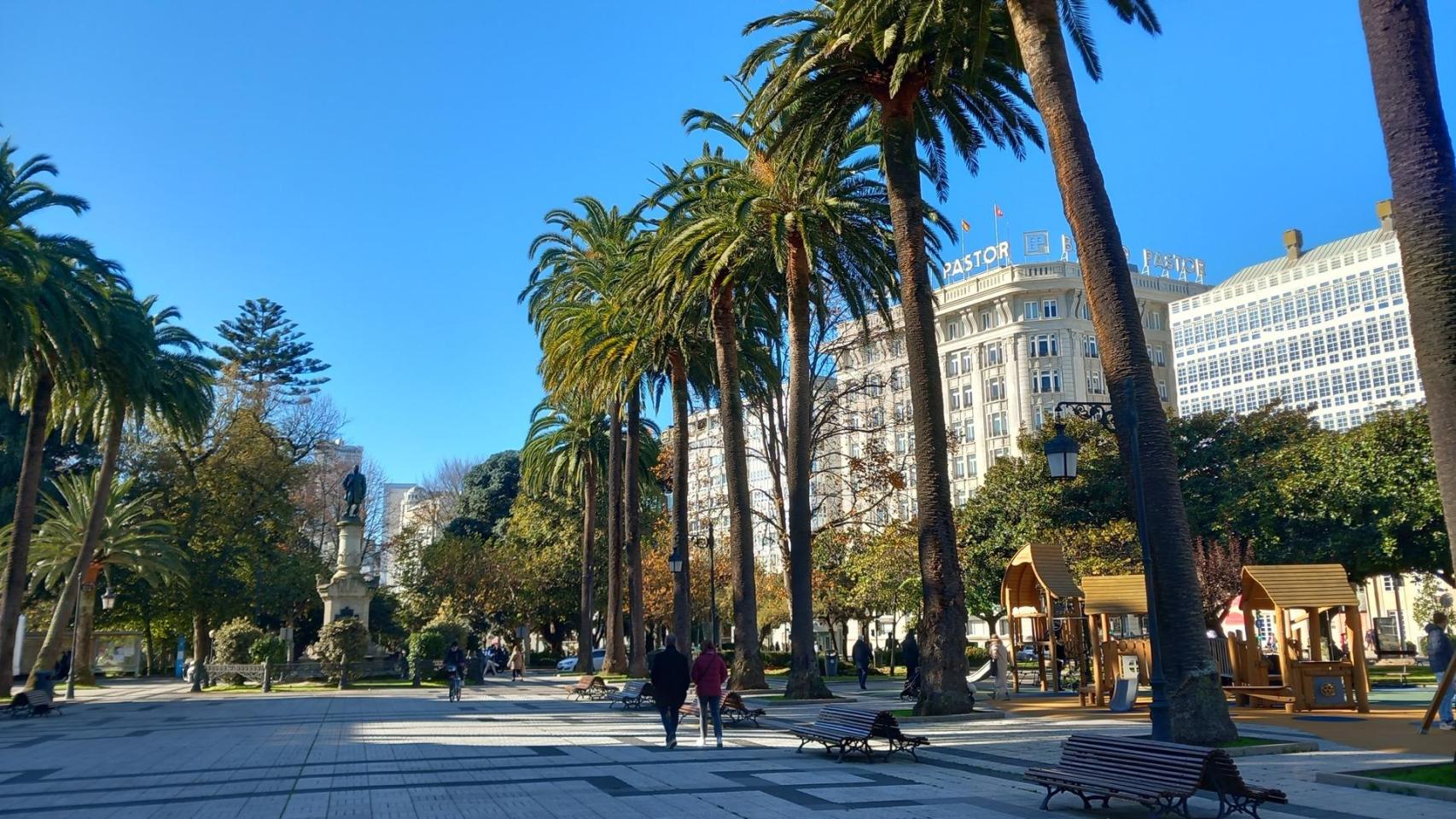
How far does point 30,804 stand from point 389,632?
2015 inches

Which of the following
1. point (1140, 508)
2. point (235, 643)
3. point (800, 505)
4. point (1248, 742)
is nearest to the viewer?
point (1140, 508)

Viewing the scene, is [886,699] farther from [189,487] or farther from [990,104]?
[189,487]

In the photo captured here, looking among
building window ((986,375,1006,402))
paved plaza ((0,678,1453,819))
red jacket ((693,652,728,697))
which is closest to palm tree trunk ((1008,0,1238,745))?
paved plaza ((0,678,1453,819))

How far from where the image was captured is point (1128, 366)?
14281 millimetres

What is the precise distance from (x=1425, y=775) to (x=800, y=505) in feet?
51.1

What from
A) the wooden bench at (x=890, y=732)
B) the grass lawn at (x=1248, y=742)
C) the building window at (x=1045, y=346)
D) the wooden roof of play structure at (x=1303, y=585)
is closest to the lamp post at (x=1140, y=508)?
the grass lawn at (x=1248, y=742)

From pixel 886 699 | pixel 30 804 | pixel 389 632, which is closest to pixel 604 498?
pixel 389 632

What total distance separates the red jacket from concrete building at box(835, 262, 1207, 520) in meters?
56.5

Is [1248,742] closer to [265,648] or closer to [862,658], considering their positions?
[862,658]

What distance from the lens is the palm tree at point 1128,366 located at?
43.7 ft

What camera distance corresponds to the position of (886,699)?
984 inches

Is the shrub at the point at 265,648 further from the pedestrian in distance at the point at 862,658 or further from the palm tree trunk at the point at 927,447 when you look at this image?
the palm tree trunk at the point at 927,447

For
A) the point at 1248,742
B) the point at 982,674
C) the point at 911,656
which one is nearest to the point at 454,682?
the point at 911,656

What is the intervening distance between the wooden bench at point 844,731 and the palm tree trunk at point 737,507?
12050 millimetres
